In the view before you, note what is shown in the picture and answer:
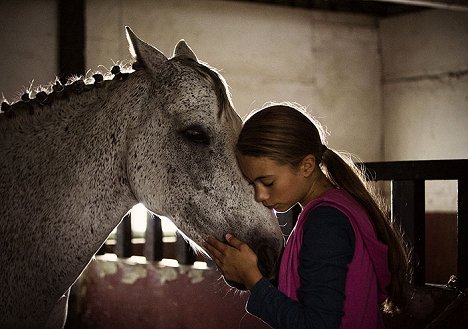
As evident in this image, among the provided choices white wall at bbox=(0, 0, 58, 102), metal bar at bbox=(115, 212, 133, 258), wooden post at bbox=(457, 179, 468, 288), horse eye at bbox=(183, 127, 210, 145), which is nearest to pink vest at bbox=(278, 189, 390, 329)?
horse eye at bbox=(183, 127, 210, 145)

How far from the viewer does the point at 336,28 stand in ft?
29.5

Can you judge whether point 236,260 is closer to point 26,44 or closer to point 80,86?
point 80,86

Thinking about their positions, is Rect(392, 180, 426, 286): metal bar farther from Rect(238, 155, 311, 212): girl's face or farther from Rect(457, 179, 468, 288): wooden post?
Rect(238, 155, 311, 212): girl's face

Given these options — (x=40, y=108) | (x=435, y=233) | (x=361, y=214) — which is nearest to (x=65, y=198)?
(x=40, y=108)

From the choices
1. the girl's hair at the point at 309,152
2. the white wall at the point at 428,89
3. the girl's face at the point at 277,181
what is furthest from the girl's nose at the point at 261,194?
the white wall at the point at 428,89

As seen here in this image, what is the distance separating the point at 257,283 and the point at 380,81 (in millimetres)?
8230

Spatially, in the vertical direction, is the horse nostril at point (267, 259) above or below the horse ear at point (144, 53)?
below

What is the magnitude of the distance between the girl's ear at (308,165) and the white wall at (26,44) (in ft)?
16.9

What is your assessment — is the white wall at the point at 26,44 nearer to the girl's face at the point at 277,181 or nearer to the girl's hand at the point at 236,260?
the girl's hand at the point at 236,260

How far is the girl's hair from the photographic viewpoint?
5.01 ft

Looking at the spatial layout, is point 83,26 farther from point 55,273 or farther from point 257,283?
point 257,283

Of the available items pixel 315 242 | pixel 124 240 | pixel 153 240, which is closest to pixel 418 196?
pixel 315 242

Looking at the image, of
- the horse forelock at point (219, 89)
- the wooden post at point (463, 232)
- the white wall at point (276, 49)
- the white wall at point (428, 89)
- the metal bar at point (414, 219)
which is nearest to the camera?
the horse forelock at point (219, 89)

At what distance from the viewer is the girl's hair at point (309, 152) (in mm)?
1526
